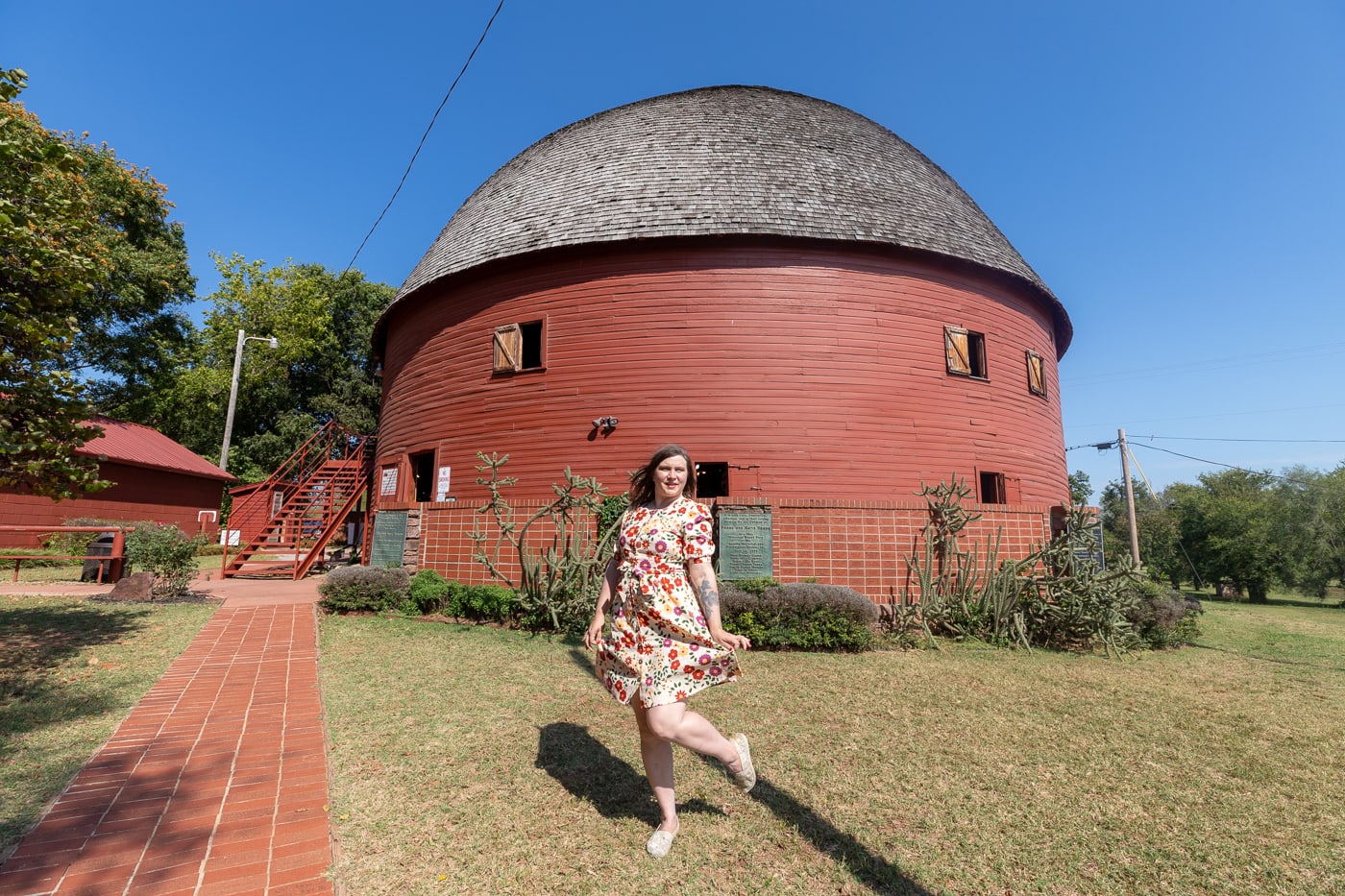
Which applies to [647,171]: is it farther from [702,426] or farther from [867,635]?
[867,635]

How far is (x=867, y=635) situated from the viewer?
7965mm

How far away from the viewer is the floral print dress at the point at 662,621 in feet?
9.44

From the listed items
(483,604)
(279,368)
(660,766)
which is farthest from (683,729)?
(279,368)

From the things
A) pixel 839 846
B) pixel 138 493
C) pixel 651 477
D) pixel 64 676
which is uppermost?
pixel 138 493

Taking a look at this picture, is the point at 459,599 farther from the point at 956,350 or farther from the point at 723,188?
the point at 956,350

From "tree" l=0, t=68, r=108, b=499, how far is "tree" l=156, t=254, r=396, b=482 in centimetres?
2525

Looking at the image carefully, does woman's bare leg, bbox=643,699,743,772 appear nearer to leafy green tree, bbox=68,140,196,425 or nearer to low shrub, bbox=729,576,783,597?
low shrub, bbox=729,576,783,597

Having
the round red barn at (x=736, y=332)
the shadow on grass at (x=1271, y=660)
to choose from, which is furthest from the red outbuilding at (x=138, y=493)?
the shadow on grass at (x=1271, y=660)

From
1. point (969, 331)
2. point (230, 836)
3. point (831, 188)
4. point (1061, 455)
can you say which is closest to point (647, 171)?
point (831, 188)

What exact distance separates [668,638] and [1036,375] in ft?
46.6

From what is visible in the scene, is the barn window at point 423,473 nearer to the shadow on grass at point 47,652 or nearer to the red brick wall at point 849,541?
the shadow on grass at point 47,652

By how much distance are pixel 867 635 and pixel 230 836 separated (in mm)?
6902

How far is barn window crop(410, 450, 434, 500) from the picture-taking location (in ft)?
46.4

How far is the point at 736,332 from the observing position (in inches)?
450
